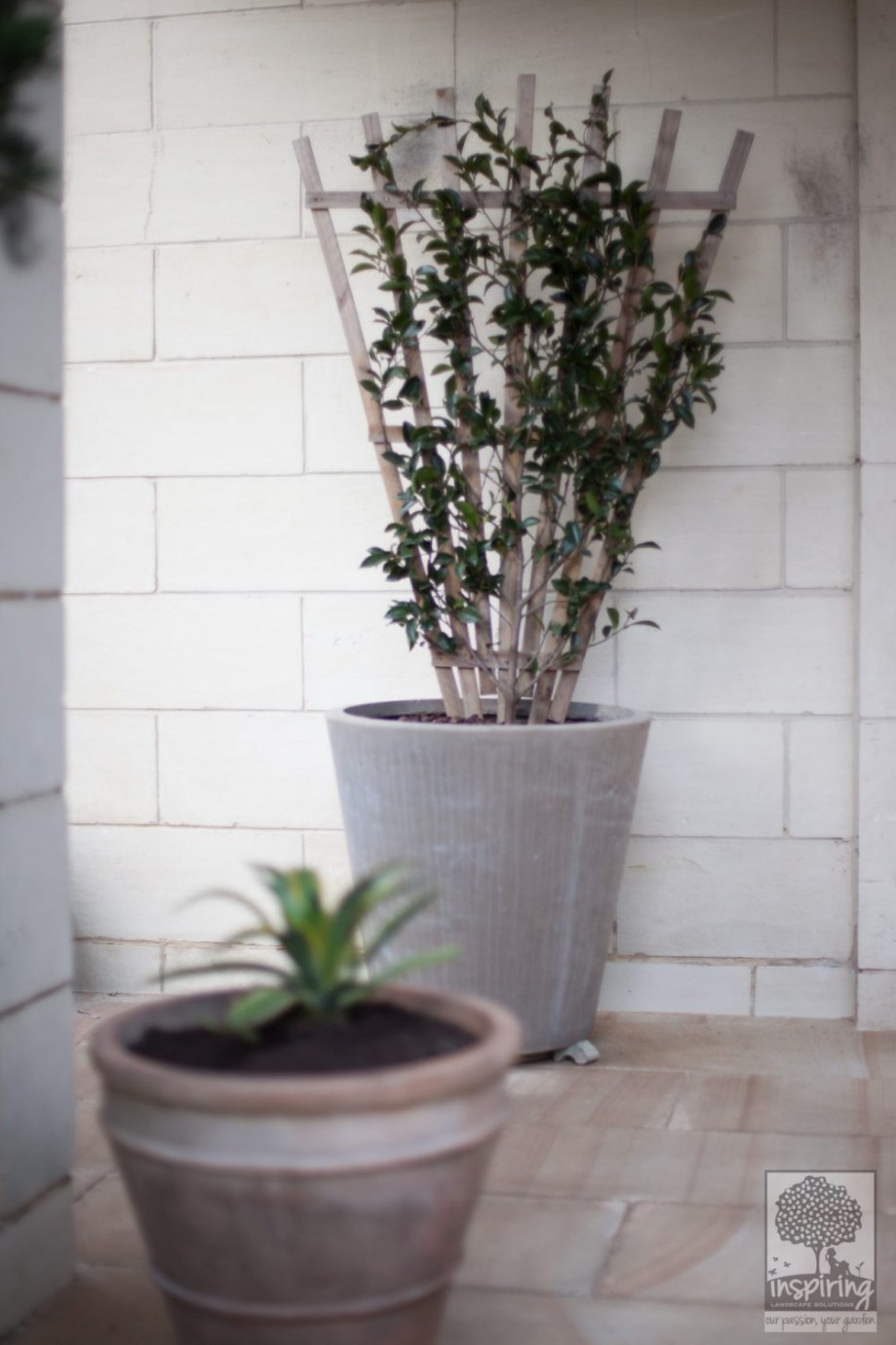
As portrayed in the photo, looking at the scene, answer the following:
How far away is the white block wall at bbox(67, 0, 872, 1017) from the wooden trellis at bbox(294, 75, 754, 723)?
0.19 m

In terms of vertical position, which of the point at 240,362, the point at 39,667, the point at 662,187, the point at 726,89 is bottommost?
the point at 39,667

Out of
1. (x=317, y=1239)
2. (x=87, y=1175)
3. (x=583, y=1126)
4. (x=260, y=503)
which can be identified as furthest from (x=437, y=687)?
(x=317, y=1239)

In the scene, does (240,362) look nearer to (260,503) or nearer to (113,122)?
(260,503)

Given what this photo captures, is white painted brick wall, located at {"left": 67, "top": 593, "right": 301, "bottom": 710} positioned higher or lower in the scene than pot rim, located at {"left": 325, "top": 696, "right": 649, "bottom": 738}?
higher

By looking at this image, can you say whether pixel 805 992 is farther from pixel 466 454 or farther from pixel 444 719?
pixel 466 454

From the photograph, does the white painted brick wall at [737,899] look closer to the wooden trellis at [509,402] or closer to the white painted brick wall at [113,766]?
the wooden trellis at [509,402]

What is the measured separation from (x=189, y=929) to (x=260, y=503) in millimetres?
915

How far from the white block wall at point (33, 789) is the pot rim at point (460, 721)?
831mm

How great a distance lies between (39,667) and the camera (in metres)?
1.62

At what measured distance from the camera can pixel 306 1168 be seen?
111cm

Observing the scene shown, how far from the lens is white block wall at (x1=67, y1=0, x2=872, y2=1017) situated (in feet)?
9.21

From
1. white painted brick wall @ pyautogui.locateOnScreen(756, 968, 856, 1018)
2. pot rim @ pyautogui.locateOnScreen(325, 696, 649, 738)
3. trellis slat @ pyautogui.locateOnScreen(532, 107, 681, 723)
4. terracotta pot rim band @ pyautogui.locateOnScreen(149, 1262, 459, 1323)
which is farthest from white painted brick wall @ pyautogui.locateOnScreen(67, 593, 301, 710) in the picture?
terracotta pot rim band @ pyautogui.locateOnScreen(149, 1262, 459, 1323)

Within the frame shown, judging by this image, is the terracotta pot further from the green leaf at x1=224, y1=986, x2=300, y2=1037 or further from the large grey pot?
the large grey pot

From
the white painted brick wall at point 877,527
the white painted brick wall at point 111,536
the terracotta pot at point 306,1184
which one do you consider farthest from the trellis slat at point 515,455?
the terracotta pot at point 306,1184
